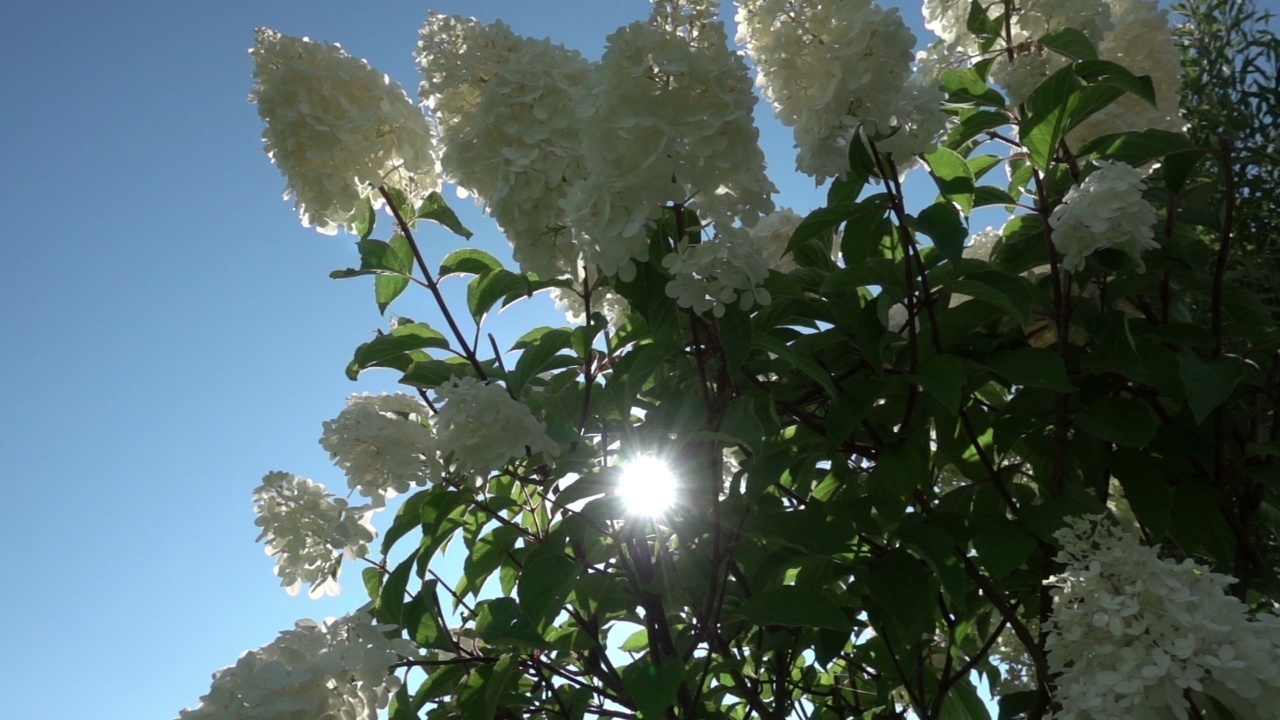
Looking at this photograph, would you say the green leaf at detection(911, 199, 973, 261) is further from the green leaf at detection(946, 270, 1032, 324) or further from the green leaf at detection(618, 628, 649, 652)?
the green leaf at detection(618, 628, 649, 652)

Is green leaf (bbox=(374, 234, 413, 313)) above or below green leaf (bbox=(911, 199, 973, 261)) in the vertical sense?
above

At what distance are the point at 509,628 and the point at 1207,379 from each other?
1.26 metres

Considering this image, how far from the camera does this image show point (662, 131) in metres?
1.36

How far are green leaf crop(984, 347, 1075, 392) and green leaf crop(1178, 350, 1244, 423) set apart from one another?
0.19 m

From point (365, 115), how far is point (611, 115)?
0.67m

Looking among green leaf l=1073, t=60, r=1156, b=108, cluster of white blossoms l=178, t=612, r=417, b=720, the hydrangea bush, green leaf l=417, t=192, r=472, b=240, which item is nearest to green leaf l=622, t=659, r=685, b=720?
the hydrangea bush

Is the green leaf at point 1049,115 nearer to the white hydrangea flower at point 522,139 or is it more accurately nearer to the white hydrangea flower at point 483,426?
the white hydrangea flower at point 522,139

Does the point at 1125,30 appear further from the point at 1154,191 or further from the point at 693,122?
the point at 693,122

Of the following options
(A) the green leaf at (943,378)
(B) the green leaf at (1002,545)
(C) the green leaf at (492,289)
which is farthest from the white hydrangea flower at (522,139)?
(B) the green leaf at (1002,545)

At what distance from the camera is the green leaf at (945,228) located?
1568mm

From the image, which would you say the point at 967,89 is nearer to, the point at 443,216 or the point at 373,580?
the point at 443,216

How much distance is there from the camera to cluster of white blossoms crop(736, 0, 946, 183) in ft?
4.59

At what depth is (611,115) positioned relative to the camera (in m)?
1.36

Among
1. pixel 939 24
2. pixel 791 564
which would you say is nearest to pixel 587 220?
pixel 791 564
